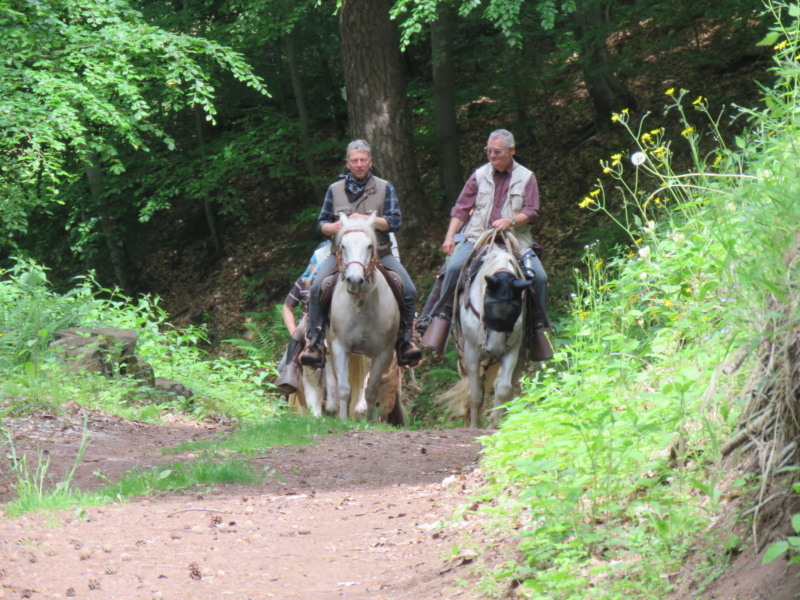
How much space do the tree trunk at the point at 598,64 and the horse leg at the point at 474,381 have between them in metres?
7.04

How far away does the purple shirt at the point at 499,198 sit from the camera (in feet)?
33.4

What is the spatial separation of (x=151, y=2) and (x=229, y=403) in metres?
11.5

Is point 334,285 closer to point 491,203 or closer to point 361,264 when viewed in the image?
point 361,264

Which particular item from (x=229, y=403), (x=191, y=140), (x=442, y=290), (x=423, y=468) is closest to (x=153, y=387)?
(x=229, y=403)

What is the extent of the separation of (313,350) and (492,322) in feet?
6.85

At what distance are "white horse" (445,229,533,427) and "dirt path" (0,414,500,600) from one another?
1.93 metres

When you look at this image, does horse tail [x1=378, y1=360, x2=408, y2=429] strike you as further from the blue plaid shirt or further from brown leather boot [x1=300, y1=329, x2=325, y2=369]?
the blue plaid shirt

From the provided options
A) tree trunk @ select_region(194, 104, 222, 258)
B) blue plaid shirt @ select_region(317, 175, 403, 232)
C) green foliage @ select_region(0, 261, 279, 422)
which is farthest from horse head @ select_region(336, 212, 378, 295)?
tree trunk @ select_region(194, 104, 222, 258)

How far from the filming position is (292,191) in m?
23.6

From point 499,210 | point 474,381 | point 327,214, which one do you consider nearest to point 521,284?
point 499,210

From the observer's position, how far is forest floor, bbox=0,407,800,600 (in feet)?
14.3

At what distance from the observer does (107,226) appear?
72.9ft

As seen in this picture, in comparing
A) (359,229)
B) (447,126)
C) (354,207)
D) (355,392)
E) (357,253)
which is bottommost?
(355,392)

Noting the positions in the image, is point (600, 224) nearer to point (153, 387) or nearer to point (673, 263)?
point (153, 387)
